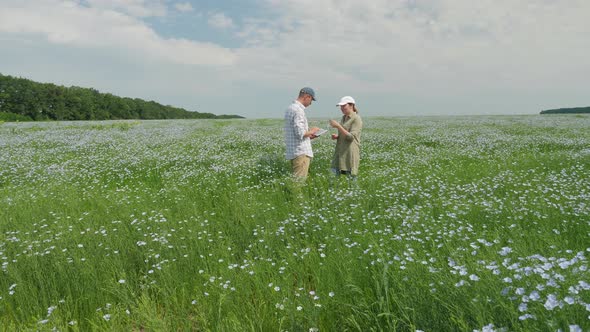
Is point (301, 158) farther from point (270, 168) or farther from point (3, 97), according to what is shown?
point (3, 97)

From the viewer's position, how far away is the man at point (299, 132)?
21.4 feet

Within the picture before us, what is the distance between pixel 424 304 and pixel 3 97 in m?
66.4

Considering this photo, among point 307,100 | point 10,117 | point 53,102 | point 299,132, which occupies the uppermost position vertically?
point 53,102

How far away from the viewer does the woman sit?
23.2ft

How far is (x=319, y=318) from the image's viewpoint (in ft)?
9.36

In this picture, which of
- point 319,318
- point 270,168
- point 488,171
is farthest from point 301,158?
point 488,171

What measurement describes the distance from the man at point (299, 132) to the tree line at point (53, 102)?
5322 cm

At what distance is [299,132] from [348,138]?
4.18 ft

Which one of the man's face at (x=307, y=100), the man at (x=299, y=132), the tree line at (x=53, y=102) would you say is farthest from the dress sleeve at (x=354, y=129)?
the tree line at (x=53, y=102)

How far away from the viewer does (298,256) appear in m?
3.99

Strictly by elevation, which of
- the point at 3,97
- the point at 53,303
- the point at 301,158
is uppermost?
the point at 3,97

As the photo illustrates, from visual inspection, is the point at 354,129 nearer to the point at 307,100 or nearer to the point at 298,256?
the point at 307,100

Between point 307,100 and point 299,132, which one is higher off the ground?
point 307,100

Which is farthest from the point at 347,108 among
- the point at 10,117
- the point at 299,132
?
the point at 10,117
